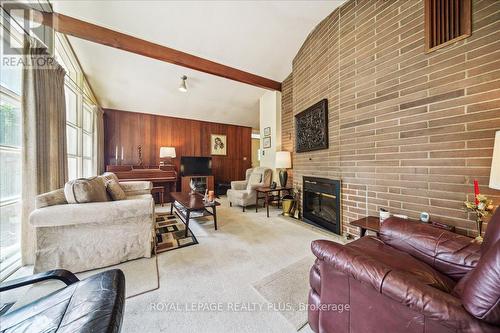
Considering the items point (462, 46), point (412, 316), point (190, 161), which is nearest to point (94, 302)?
point (412, 316)

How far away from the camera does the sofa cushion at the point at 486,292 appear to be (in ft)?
1.87

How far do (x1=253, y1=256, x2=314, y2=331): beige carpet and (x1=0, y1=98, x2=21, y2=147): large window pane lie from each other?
108 inches

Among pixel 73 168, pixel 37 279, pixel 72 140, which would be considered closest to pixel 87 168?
pixel 73 168

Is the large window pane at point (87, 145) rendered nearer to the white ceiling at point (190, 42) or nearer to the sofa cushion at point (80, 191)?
the white ceiling at point (190, 42)

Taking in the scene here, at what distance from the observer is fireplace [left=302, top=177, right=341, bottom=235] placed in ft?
8.59

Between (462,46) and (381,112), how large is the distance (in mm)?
706

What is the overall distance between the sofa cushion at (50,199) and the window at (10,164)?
42cm

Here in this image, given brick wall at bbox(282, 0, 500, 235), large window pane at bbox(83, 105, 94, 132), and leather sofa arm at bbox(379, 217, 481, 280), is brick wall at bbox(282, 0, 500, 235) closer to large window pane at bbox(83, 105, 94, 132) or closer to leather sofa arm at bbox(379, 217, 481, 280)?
leather sofa arm at bbox(379, 217, 481, 280)

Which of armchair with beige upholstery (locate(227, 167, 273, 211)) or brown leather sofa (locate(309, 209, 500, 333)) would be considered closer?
brown leather sofa (locate(309, 209, 500, 333))

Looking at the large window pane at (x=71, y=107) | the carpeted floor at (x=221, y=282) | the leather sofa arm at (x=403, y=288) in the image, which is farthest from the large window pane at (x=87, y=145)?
the leather sofa arm at (x=403, y=288)

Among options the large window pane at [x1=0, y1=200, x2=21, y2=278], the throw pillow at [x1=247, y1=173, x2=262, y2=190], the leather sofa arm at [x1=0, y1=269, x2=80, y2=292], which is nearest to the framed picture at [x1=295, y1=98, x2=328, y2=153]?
the throw pillow at [x1=247, y1=173, x2=262, y2=190]

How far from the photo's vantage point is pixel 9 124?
1.83m

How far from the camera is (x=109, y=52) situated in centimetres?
322

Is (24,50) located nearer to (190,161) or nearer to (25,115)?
(25,115)
